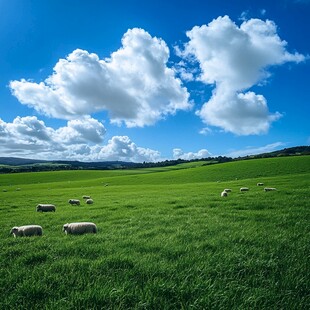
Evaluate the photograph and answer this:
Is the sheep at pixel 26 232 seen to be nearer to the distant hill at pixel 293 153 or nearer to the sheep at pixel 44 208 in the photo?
the sheep at pixel 44 208

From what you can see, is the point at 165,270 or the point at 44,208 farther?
the point at 44,208

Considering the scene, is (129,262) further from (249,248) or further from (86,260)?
(249,248)

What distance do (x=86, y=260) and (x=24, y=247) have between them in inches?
108

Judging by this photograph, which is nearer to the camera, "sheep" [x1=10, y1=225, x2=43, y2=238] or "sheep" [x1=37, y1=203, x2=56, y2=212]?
"sheep" [x1=10, y1=225, x2=43, y2=238]

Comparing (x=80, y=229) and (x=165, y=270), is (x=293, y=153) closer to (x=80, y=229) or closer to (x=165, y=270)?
(x=80, y=229)

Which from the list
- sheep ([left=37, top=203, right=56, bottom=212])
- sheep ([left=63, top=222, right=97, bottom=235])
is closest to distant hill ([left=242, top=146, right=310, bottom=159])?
sheep ([left=37, top=203, right=56, bottom=212])

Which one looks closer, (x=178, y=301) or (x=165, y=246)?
(x=178, y=301)

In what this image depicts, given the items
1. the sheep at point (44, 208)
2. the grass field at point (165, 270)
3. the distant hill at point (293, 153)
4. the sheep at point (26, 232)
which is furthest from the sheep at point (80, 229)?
the distant hill at point (293, 153)

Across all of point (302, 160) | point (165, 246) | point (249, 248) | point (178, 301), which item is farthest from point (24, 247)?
point (302, 160)

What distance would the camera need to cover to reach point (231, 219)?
1088cm

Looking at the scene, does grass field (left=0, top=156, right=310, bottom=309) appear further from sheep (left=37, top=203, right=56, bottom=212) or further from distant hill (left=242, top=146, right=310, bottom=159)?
distant hill (left=242, top=146, right=310, bottom=159)

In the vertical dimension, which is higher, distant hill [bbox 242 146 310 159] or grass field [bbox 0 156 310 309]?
distant hill [bbox 242 146 310 159]

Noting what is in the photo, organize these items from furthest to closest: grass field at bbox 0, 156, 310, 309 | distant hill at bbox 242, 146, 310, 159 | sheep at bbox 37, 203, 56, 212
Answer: distant hill at bbox 242, 146, 310, 159 < sheep at bbox 37, 203, 56, 212 < grass field at bbox 0, 156, 310, 309

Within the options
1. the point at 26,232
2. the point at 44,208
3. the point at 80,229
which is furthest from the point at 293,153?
the point at 26,232
